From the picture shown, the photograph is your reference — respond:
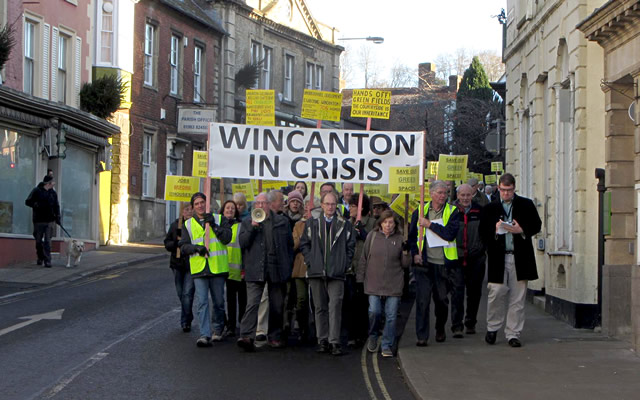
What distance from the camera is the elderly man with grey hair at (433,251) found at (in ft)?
38.7

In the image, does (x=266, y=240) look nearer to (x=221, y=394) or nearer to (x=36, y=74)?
(x=221, y=394)

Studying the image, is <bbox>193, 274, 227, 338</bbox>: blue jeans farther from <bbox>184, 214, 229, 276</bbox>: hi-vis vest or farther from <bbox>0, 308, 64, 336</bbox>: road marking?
<bbox>0, 308, 64, 336</bbox>: road marking

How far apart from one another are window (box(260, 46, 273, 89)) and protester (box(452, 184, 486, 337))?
30060mm

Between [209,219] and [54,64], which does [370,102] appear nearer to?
[209,219]

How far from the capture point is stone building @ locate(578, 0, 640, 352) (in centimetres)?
1218

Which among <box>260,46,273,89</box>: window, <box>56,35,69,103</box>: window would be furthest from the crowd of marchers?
<box>260,46,273,89</box>: window

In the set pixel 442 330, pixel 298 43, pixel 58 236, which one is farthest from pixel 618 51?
pixel 298 43

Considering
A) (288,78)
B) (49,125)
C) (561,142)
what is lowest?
(561,142)

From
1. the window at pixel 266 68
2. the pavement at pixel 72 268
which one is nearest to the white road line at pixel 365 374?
the pavement at pixel 72 268

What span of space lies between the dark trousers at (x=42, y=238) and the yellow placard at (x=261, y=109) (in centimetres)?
876

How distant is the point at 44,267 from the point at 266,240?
11294 millimetres

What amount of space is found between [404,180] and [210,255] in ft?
8.41

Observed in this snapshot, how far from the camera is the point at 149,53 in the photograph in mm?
32500

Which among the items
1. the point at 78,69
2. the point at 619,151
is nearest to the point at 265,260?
the point at 619,151
